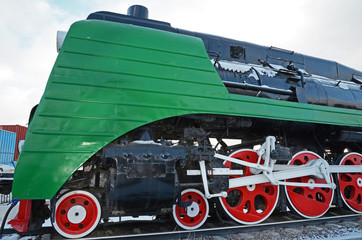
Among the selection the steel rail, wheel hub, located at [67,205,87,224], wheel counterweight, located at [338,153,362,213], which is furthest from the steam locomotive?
wheel counterweight, located at [338,153,362,213]

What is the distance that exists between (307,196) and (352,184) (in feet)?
3.27

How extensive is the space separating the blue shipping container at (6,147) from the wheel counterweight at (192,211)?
12801 millimetres

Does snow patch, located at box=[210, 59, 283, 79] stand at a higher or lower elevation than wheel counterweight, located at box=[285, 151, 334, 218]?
higher

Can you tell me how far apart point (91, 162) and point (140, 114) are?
2.62 feet

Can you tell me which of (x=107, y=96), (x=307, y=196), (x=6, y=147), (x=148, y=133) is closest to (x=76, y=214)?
(x=148, y=133)

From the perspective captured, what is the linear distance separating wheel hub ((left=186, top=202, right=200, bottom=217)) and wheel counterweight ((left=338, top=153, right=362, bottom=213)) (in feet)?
8.68

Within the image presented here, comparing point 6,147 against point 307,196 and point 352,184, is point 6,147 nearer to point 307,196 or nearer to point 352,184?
point 307,196

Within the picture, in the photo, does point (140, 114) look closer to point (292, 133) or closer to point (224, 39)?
point (224, 39)

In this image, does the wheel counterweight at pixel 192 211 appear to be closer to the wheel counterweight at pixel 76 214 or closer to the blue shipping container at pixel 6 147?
the wheel counterweight at pixel 76 214

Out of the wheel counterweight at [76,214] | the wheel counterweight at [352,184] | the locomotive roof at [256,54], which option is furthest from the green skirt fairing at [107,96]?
the wheel counterweight at [352,184]

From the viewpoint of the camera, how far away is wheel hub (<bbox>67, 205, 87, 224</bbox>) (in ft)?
8.48

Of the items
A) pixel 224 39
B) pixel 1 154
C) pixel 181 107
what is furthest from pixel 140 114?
pixel 1 154

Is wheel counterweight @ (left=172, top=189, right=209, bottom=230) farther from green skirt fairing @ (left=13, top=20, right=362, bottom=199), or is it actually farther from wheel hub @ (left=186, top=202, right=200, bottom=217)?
green skirt fairing @ (left=13, top=20, right=362, bottom=199)

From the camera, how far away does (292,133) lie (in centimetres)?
435
